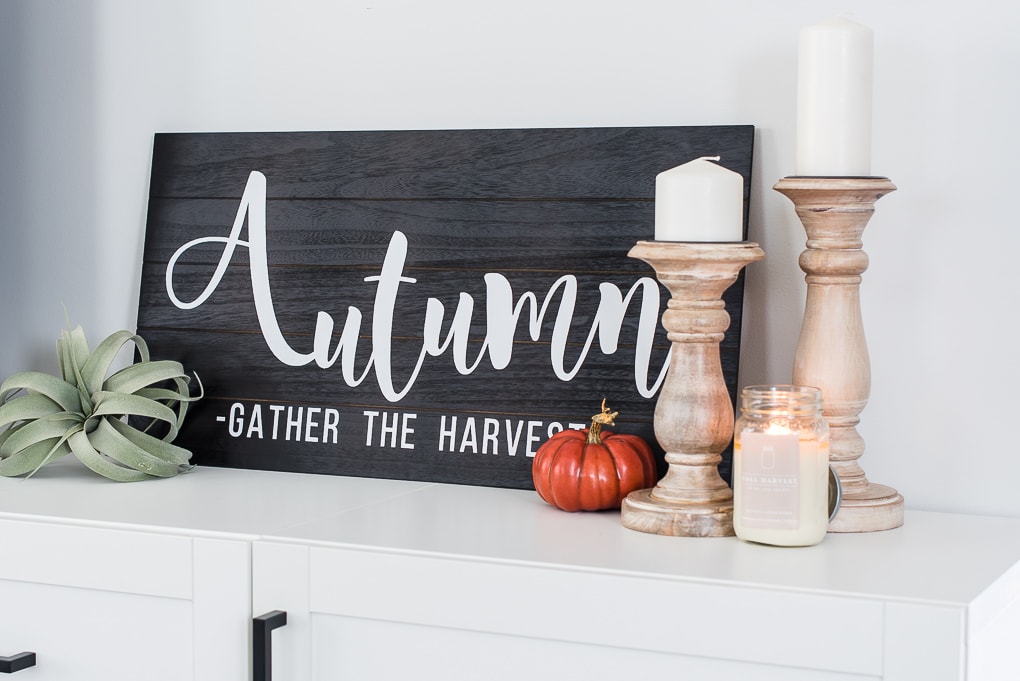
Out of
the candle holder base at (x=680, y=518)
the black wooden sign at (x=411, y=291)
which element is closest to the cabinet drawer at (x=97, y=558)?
the black wooden sign at (x=411, y=291)

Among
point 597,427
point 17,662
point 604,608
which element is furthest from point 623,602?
point 17,662

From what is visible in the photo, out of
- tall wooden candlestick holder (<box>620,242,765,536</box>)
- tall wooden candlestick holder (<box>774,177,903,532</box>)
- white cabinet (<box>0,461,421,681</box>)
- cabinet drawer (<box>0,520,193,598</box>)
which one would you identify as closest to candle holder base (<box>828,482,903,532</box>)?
tall wooden candlestick holder (<box>774,177,903,532</box>)

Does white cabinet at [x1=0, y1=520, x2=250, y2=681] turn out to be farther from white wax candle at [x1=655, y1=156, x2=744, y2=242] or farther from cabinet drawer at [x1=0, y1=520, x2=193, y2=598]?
white wax candle at [x1=655, y1=156, x2=744, y2=242]

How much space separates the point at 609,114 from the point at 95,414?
2.22ft

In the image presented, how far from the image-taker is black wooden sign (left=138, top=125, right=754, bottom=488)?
125cm

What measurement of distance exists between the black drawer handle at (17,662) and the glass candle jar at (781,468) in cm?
69

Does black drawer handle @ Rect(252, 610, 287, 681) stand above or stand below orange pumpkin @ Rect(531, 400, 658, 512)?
below

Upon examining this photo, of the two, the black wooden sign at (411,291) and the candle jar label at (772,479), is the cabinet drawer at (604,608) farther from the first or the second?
the black wooden sign at (411,291)

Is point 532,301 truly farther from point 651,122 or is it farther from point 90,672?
point 90,672

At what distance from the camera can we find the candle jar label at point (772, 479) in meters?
0.96

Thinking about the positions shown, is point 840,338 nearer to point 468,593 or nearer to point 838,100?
point 838,100

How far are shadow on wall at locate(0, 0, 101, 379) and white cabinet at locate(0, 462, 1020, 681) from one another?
0.42 meters

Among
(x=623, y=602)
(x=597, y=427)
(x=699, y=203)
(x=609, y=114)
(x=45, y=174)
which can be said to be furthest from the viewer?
(x=45, y=174)

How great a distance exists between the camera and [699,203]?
1.02 meters
